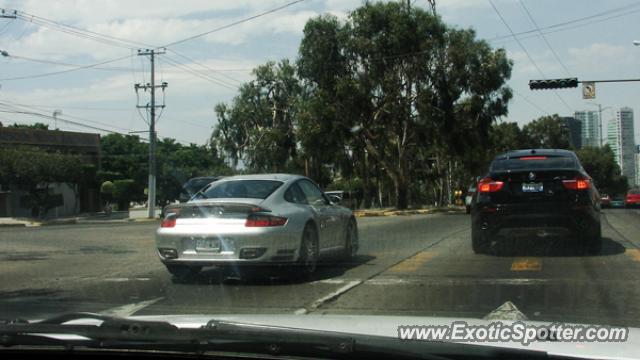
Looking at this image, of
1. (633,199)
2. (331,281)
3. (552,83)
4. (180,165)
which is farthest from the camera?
(180,165)

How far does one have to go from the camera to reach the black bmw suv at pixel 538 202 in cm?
1138

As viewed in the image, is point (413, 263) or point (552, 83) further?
point (552, 83)

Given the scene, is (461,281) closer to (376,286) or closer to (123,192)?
(376,286)

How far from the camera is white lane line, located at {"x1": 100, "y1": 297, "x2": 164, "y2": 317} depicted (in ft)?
24.3

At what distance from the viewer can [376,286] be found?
29.7 ft

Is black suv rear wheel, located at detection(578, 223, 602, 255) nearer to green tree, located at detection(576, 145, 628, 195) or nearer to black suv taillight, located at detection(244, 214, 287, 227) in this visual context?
black suv taillight, located at detection(244, 214, 287, 227)

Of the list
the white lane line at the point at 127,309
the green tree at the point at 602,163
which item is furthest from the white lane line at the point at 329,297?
the green tree at the point at 602,163

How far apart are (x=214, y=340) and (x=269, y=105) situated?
63.1 m

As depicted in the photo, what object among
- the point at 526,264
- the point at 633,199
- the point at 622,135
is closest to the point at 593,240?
the point at 526,264

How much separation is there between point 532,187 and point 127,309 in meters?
6.72

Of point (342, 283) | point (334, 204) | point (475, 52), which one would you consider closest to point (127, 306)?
point (342, 283)

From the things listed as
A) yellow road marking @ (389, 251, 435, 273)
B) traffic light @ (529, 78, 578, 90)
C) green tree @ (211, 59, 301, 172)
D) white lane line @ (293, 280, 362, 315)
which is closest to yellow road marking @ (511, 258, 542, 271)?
yellow road marking @ (389, 251, 435, 273)

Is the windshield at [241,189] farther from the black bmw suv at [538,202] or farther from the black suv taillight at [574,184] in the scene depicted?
the black suv taillight at [574,184]

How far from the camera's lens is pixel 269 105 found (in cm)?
6581
